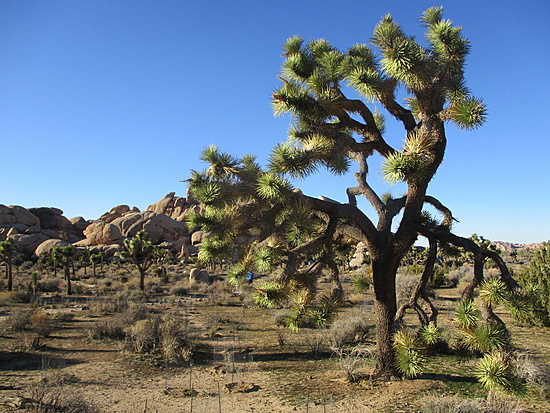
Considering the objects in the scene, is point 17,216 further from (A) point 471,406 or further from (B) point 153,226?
(A) point 471,406

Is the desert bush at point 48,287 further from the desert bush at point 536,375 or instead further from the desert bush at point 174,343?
the desert bush at point 536,375

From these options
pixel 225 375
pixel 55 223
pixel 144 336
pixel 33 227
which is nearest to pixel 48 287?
pixel 144 336

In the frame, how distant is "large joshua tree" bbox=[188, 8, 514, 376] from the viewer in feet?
16.6

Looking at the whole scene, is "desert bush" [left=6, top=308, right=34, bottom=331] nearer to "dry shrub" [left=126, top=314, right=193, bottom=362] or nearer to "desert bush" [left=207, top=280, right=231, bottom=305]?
"dry shrub" [left=126, top=314, right=193, bottom=362]

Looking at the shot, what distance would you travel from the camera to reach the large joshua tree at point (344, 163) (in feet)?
16.6

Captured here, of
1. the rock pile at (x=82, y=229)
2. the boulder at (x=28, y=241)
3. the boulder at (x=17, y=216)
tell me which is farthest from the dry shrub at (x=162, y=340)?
the boulder at (x=17, y=216)

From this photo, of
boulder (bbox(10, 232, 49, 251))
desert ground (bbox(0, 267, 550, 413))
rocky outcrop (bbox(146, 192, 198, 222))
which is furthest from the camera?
rocky outcrop (bbox(146, 192, 198, 222))

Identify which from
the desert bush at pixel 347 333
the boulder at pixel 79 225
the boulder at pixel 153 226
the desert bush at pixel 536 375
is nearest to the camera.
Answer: the desert bush at pixel 536 375

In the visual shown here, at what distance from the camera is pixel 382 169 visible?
4723mm

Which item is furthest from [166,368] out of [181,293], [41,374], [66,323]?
[181,293]

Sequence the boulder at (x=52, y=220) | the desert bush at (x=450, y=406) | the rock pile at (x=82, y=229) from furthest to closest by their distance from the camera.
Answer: the boulder at (x=52, y=220), the rock pile at (x=82, y=229), the desert bush at (x=450, y=406)

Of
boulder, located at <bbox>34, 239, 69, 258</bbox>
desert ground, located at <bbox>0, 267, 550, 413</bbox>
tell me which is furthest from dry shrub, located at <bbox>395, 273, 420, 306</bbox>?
boulder, located at <bbox>34, 239, 69, 258</bbox>

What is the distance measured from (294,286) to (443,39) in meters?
4.20

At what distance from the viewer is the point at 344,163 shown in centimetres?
604
